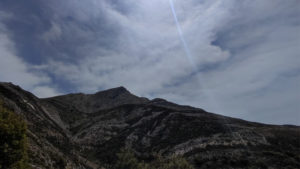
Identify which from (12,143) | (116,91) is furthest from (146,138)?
(116,91)

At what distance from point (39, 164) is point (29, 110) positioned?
117 ft

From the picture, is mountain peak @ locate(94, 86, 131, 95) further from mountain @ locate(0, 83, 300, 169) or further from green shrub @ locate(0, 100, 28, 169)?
green shrub @ locate(0, 100, 28, 169)

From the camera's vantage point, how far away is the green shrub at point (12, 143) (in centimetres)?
2144

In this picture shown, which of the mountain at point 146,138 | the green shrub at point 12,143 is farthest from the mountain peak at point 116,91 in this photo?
the green shrub at point 12,143

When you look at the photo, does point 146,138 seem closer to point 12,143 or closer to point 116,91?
point 12,143

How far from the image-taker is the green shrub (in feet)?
70.3

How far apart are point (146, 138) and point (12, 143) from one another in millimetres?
62286

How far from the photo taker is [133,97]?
560 ft

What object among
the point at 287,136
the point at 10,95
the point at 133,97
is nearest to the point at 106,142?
the point at 10,95

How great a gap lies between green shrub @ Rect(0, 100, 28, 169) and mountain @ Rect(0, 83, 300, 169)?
1036 cm

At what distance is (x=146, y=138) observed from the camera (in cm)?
8006

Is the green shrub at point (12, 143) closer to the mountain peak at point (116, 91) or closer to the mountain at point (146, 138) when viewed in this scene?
the mountain at point (146, 138)

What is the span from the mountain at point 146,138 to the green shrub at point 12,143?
1036 cm

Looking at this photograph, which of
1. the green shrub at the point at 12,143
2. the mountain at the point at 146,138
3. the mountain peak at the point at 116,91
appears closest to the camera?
the green shrub at the point at 12,143
